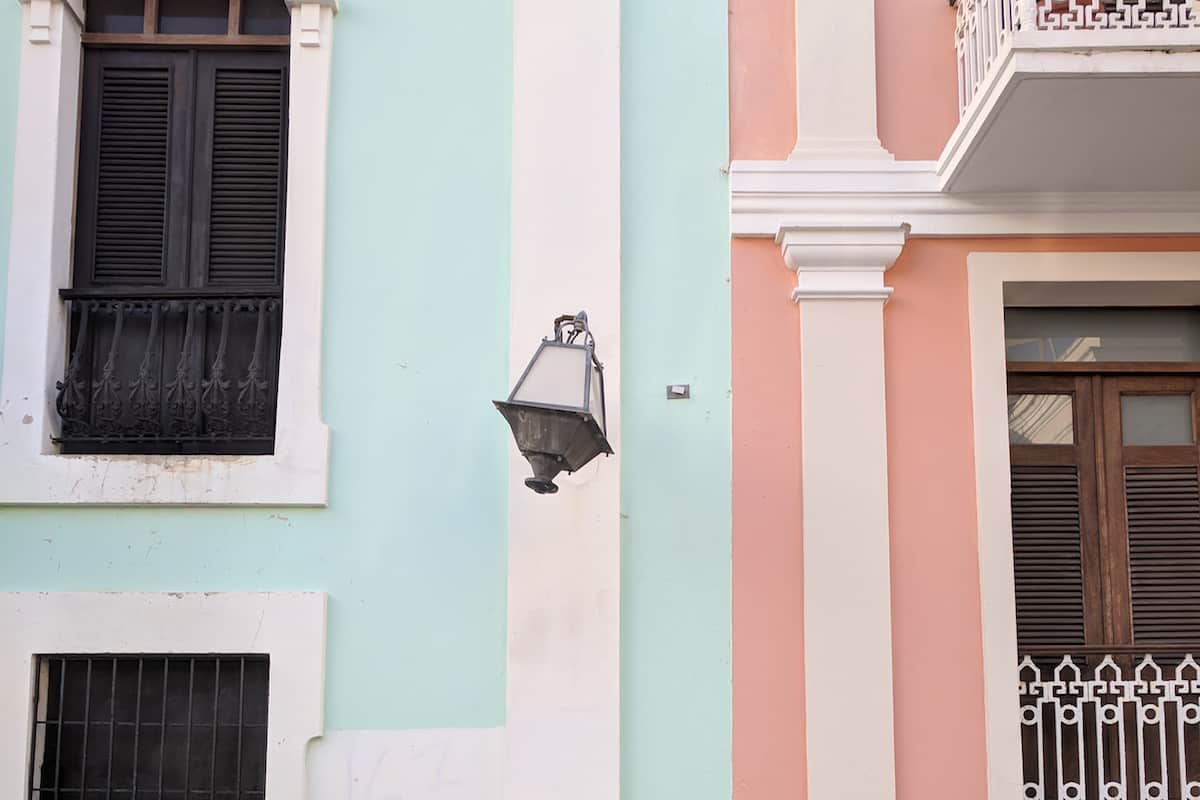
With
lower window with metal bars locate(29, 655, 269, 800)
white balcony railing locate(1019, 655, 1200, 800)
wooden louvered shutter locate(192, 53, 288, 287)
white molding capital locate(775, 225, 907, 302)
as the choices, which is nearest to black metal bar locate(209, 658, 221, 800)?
lower window with metal bars locate(29, 655, 269, 800)

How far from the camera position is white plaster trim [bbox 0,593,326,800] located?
5242 mm

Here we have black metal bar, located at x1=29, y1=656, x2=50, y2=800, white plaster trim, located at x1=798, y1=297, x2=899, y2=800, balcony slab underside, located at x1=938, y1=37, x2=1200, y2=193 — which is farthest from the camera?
black metal bar, located at x1=29, y1=656, x2=50, y2=800

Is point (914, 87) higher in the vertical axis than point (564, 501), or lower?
higher

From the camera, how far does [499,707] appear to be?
5.29 m

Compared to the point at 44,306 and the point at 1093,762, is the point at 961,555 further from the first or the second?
the point at 44,306

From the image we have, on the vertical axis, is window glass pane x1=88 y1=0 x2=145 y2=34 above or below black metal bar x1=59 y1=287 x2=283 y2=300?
above

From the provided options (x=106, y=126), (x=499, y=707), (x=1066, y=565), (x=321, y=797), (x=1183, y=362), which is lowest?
(x=321, y=797)

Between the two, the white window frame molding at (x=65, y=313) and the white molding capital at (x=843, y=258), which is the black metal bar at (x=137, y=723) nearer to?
the white window frame molding at (x=65, y=313)

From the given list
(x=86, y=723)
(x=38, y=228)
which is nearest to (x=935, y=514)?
(x=86, y=723)

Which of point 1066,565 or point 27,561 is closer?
point 27,561

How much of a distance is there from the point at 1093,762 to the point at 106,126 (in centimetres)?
575

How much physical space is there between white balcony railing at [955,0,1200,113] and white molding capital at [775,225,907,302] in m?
0.75

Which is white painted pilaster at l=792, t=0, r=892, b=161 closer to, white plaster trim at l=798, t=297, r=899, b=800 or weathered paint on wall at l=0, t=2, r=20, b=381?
white plaster trim at l=798, t=297, r=899, b=800

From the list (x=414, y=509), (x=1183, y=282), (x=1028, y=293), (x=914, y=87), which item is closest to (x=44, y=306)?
(x=414, y=509)
